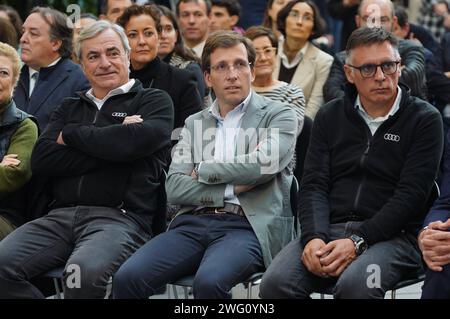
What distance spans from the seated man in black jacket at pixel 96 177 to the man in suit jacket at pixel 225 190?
→ 17cm

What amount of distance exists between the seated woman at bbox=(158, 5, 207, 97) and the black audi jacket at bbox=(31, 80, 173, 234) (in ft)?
4.67

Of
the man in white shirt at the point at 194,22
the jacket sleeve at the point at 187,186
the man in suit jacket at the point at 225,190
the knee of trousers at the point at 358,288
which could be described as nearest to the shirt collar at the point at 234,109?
the man in suit jacket at the point at 225,190

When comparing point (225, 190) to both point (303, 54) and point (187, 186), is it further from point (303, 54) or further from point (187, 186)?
point (303, 54)

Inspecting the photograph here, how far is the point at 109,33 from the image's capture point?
5461mm

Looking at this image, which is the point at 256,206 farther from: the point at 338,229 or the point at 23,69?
the point at 23,69

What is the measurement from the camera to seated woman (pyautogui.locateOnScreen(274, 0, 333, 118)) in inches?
282

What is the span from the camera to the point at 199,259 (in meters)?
4.89

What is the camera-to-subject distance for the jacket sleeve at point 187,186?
16.4 feet

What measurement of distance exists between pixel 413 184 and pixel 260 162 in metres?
0.80

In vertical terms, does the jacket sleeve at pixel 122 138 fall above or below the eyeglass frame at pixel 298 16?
below

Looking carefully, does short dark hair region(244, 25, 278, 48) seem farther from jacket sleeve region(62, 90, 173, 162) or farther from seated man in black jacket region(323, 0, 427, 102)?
jacket sleeve region(62, 90, 173, 162)

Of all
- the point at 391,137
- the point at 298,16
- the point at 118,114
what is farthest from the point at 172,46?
the point at 391,137

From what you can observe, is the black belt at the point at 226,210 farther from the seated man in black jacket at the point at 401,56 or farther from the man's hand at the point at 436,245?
the seated man in black jacket at the point at 401,56
